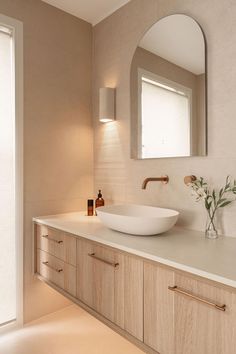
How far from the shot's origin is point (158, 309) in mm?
1078

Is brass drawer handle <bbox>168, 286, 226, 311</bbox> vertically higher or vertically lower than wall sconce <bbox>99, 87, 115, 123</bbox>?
lower

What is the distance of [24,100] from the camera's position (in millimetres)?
1916

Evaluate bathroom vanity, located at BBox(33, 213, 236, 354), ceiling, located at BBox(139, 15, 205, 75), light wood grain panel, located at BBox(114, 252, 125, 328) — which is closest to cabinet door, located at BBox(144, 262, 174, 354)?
bathroom vanity, located at BBox(33, 213, 236, 354)

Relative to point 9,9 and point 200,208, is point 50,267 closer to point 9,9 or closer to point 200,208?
point 200,208

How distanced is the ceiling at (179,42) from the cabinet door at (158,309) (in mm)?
1152

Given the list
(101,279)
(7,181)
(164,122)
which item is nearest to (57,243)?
(101,279)

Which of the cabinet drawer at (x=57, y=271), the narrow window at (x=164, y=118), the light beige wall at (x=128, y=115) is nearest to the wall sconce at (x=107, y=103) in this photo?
the light beige wall at (x=128, y=115)

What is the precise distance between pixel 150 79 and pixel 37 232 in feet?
4.54

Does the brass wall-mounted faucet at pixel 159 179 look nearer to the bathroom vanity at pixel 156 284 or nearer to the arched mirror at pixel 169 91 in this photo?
the arched mirror at pixel 169 91

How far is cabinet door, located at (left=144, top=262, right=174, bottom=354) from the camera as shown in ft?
3.41

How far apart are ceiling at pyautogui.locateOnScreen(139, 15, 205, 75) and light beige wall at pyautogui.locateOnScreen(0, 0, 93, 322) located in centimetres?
68

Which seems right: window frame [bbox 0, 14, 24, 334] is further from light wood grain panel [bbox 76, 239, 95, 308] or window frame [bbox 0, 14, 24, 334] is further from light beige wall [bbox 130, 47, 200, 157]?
light beige wall [bbox 130, 47, 200, 157]

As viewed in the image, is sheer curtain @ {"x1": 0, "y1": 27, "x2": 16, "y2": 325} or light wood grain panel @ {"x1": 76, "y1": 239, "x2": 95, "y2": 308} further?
sheer curtain @ {"x1": 0, "y1": 27, "x2": 16, "y2": 325}

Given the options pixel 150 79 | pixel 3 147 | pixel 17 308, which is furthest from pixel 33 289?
pixel 150 79
